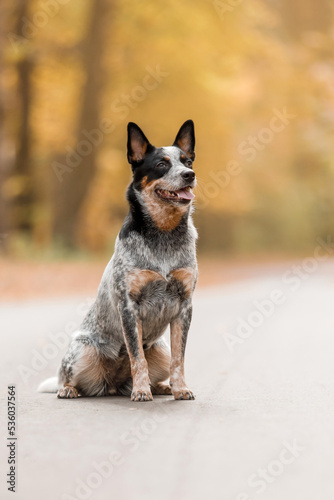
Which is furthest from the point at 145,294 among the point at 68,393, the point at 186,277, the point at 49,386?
the point at 49,386

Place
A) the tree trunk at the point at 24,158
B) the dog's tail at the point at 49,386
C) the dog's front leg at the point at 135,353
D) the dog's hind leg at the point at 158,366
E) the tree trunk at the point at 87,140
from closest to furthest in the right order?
the dog's front leg at the point at 135,353, the dog's hind leg at the point at 158,366, the dog's tail at the point at 49,386, the tree trunk at the point at 87,140, the tree trunk at the point at 24,158

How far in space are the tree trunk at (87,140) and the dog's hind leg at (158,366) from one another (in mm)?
18837

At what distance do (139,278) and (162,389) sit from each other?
1.03 m

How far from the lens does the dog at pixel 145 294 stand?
571cm

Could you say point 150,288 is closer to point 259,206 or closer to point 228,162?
point 228,162

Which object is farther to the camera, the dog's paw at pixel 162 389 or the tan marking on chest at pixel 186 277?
the dog's paw at pixel 162 389

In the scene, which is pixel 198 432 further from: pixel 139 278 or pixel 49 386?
pixel 49 386

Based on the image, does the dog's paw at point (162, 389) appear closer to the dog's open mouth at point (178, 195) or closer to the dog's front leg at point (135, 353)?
the dog's front leg at point (135, 353)

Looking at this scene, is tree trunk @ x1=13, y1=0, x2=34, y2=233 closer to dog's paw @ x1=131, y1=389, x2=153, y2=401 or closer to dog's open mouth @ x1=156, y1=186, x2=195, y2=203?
dog's open mouth @ x1=156, y1=186, x2=195, y2=203

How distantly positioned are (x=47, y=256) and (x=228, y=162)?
8.90 meters

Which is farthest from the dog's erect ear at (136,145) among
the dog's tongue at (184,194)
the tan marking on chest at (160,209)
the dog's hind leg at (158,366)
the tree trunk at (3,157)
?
the tree trunk at (3,157)

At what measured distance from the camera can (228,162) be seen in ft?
93.8

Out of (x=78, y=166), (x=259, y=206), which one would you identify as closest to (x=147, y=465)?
(x=78, y=166)

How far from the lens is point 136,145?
5965 mm
